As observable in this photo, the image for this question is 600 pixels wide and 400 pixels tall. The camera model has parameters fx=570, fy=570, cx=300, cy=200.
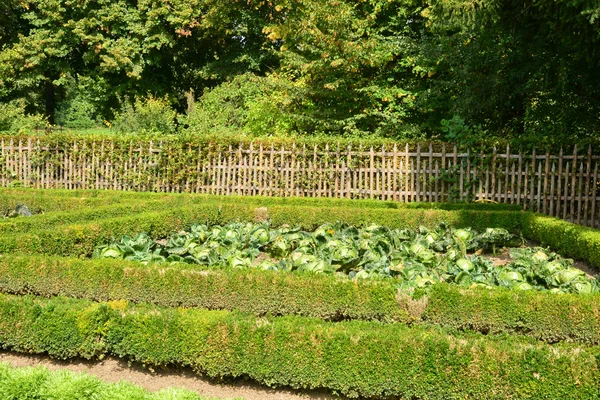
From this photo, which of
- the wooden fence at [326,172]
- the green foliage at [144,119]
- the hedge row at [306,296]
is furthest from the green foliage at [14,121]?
the hedge row at [306,296]

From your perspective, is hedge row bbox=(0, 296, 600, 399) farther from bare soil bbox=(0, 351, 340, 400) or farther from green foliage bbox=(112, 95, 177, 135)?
green foliage bbox=(112, 95, 177, 135)

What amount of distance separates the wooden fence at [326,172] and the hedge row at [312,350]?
1034cm

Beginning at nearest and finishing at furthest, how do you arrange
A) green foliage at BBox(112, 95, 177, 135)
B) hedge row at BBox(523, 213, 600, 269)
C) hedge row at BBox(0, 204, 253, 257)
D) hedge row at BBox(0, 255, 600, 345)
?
1. hedge row at BBox(0, 255, 600, 345)
2. hedge row at BBox(0, 204, 253, 257)
3. hedge row at BBox(523, 213, 600, 269)
4. green foliage at BBox(112, 95, 177, 135)

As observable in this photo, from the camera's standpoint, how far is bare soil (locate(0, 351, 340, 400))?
4672 millimetres

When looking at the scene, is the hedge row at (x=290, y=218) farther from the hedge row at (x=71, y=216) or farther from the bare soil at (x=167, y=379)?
the bare soil at (x=167, y=379)

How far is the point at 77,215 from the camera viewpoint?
381 inches

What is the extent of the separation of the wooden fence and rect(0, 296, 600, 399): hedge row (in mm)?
10344

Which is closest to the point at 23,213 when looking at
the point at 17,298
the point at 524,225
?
the point at 17,298

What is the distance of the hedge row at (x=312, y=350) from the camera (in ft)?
13.4

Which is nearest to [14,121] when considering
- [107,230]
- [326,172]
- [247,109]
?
[247,109]

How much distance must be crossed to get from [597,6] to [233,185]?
34.4 feet

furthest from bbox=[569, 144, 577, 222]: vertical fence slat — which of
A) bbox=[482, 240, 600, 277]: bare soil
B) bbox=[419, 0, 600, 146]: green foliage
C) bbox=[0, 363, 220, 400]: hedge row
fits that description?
bbox=[0, 363, 220, 400]: hedge row

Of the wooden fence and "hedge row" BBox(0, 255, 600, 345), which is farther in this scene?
the wooden fence

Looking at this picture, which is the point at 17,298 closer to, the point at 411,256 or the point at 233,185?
the point at 411,256
